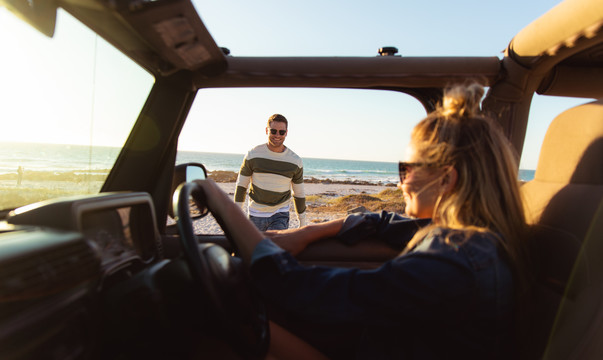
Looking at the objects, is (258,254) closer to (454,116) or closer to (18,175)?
(454,116)

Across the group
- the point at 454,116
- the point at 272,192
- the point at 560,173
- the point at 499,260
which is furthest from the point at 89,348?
the point at 272,192

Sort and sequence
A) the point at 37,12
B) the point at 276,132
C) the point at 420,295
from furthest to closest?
the point at 276,132 < the point at 37,12 < the point at 420,295

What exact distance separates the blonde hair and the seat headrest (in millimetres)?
301

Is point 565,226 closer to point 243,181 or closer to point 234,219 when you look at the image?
point 234,219

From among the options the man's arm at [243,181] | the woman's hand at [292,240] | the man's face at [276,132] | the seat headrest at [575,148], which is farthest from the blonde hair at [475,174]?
the man's arm at [243,181]

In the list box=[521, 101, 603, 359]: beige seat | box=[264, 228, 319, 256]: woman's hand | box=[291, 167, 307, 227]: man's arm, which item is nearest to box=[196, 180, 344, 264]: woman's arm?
box=[264, 228, 319, 256]: woman's hand

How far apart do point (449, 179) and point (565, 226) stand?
455 mm

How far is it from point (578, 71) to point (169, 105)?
2.27 metres

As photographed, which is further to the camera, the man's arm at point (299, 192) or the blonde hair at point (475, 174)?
the man's arm at point (299, 192)

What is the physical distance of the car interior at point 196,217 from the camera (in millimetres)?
1002

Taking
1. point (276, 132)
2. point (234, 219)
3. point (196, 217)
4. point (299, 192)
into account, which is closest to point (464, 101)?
point (234, 219)

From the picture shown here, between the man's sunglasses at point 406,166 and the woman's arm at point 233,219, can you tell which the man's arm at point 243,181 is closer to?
the woman's arm at point 233,219

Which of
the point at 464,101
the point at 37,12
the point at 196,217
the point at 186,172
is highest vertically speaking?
the point at 37,12

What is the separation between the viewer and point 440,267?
109 centimetres
